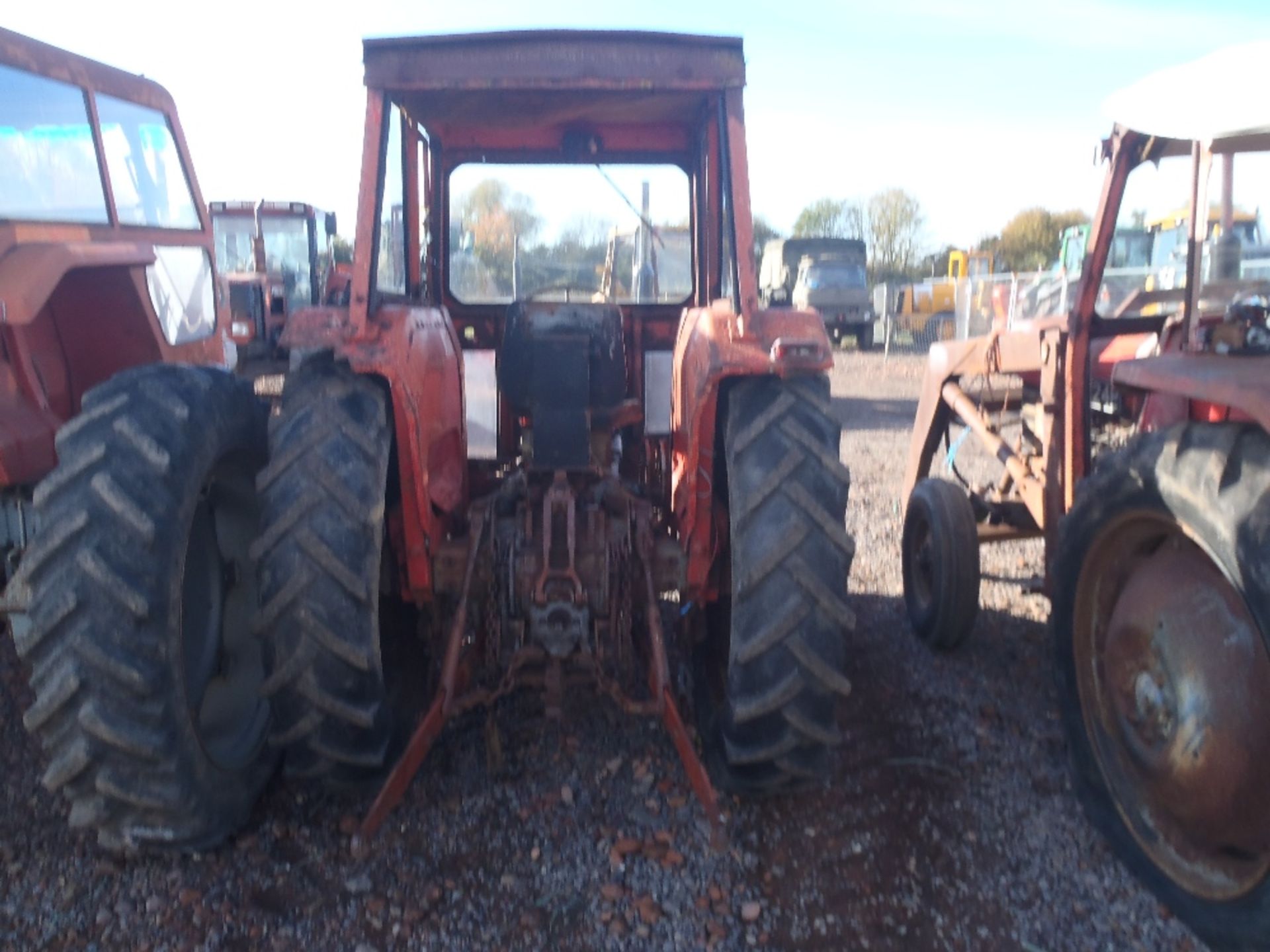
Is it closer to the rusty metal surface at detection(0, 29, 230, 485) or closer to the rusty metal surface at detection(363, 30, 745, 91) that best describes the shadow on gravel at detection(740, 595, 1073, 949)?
the rusty metal surface at detection(363, 30, 745, 91)

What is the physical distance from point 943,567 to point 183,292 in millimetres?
3514

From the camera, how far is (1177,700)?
9.09ft

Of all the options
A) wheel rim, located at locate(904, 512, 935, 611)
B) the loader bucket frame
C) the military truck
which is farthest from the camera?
the military truck

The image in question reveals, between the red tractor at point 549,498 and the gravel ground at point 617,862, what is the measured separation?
24 cm

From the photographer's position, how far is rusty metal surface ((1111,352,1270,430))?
2.45 metres

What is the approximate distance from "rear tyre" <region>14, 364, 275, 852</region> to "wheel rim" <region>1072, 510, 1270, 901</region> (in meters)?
2.58

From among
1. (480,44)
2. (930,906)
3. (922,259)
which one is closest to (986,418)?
(930,906)

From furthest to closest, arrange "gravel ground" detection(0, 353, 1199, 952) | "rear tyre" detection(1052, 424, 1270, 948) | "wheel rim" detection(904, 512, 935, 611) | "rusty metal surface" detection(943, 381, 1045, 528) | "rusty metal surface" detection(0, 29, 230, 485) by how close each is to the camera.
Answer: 1. "wheel rim" detection(904, 512, 935, 611)
2. "rusty metal surface" detection(943, 381, 1045, 528)
3. "rusty metal surface" detection(0, 29, 230, 485)
4. "gravel ground" detection(0, 353, 1199, 952)
5. "rear tyre" detection(1052, 424, 1270, 948)

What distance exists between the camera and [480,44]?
304 cm

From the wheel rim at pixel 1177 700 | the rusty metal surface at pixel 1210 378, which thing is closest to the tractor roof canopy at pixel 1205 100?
the rusty metal surface at pixel 1210 378

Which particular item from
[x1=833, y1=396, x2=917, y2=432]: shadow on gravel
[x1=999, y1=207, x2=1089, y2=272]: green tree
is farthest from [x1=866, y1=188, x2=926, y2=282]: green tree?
[x1=833, y1=396, x2=917, y2=432]: shadow on gravel

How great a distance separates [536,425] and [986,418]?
7.79 ft

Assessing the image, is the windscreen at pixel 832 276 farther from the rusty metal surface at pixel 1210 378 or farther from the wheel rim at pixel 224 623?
the wheel rim at pixel 224 623

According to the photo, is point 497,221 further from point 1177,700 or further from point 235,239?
point 235,239
